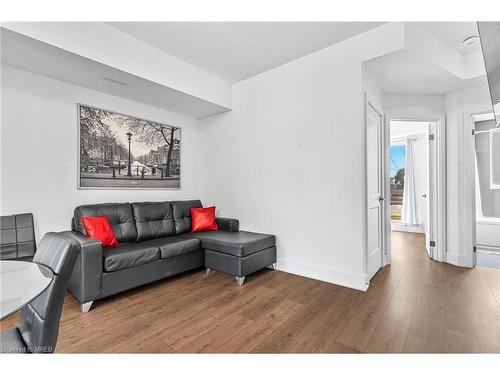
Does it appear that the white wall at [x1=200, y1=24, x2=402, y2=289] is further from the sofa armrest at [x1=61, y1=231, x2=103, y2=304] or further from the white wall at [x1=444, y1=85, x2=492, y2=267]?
the sofa armrest at [x1=61, y1=231, x2=103, y2=304]

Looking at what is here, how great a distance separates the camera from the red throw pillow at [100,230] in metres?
2.56

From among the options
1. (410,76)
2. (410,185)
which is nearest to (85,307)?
(410,76)

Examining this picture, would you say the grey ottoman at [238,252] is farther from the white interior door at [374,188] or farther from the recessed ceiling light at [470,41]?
the recessed ceiling light at [470,41]

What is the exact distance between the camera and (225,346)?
1.70m

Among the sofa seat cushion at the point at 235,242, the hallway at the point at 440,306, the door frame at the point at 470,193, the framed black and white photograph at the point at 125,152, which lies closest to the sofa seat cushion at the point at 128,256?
the sofa seat cushion at the point at 235,242

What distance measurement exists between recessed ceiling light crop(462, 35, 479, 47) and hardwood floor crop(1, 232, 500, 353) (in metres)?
2.71

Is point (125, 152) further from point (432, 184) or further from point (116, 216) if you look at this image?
point (432, 184)

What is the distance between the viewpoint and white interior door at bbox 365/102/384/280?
2873 mm

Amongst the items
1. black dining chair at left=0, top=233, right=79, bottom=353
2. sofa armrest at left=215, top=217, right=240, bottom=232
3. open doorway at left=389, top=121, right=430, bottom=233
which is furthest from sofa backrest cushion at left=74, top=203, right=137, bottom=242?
open doorway at left=389, top=121, right=430, bottom=233

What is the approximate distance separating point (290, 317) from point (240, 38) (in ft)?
9.39
